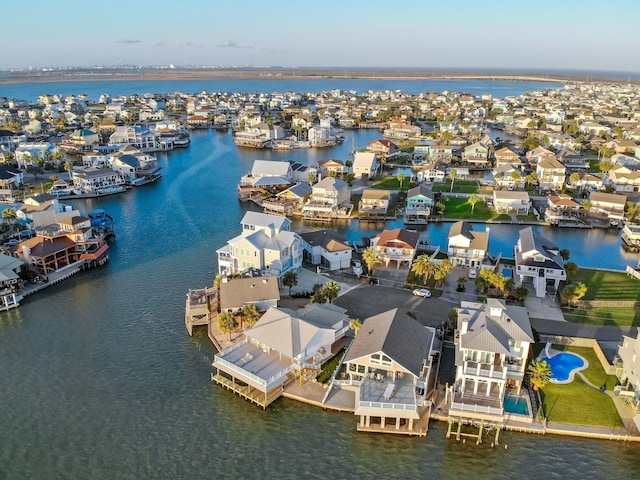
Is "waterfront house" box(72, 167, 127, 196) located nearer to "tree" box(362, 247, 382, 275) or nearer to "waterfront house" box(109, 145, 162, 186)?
"waterfront house" box(109, 145, 162, 186)

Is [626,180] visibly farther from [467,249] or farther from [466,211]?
[467,249]

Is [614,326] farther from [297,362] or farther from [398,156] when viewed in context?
[398,156]

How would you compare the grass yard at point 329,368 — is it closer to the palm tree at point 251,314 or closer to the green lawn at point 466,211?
the palm tree at point 251,314

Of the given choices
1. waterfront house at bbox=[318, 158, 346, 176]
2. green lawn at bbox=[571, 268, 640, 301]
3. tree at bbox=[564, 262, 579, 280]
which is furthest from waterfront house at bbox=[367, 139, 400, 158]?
tree at bbox=[564, 262, 579, 280]

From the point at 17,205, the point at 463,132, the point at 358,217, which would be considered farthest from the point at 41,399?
the point at 463,132

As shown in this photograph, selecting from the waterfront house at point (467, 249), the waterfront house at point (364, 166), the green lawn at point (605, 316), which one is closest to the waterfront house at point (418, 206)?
the waterfront house at point (467, 249)

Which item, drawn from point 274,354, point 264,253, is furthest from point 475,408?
point 264,253

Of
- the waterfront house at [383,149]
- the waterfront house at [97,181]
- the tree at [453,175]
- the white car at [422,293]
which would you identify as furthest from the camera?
the waterfront house at [383,149]
